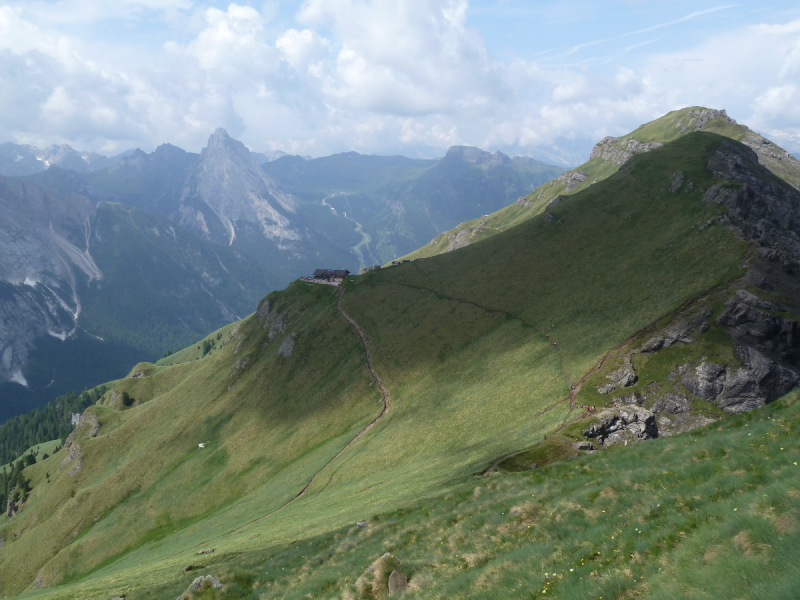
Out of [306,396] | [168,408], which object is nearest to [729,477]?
[306,396]

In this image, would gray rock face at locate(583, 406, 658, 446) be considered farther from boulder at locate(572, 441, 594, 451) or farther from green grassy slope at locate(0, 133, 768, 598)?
green grassy slope at locate(0, 133, 768, 598)

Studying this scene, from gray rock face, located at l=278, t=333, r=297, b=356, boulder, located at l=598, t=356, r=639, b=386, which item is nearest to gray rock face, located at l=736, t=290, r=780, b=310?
boulder, located at l=598, t=356, r=639, b=386

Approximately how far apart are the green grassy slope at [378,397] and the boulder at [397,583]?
21276 mm

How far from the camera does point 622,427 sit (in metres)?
52.6

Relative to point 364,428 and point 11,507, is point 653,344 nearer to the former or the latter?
point 364,428

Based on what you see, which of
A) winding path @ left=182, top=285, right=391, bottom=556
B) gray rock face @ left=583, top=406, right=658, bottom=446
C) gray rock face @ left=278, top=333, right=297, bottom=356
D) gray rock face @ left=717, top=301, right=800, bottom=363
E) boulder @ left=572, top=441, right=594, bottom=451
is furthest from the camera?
gray rock face @ left=278, top=333, right=297, bottom=356

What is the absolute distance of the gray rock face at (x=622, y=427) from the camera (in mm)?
51406

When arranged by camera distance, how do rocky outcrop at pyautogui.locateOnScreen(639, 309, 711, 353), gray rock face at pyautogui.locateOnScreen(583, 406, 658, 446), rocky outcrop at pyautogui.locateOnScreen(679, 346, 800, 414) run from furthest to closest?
1. rocky outcrop at pyautogui.locateOnScreen(639, 309, 711, 353)
2. rocky outcrop at pyautogui.locateOnScreen(679, 346, 800, 414)
3. gray rock face at pyautogui.locateOnScreen(583, 406, 658, 446)

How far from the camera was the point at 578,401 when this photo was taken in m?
64.2

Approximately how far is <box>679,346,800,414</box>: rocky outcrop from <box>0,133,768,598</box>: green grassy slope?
1536 cm

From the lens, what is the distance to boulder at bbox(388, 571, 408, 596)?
22.5m

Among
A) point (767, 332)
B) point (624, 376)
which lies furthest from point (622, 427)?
point (767, 332)

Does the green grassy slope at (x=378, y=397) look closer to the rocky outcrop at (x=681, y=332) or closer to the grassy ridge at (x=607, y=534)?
the rocky outcrop at (x=681, y=332)

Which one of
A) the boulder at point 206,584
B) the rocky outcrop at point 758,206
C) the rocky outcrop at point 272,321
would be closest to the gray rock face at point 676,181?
the rocky outcrop at point 758,206
